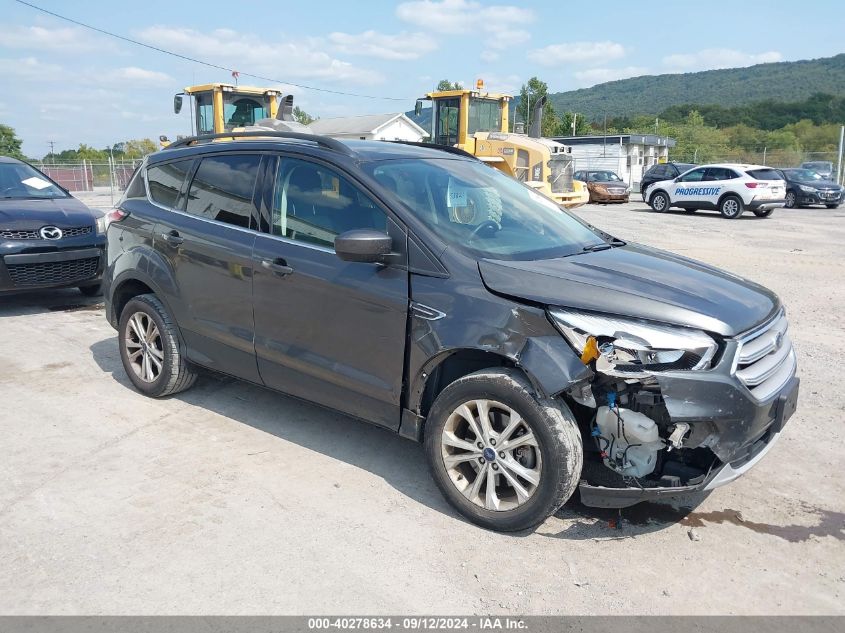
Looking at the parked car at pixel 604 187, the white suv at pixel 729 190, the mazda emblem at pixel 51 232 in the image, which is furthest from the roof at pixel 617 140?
the mazda emblem at pixel 51 232

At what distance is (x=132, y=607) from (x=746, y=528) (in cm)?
288

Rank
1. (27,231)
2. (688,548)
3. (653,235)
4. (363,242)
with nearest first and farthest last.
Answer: (688,548) < (363,242) < (27,231) < (653,235)

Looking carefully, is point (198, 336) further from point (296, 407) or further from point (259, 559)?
point (259, 559)

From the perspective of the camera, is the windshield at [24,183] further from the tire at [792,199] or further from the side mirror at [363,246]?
the tire at [792,199]

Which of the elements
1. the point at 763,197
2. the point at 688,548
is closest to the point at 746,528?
the point at 688,548

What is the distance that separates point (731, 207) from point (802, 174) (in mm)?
7748

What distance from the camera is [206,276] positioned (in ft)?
15.0

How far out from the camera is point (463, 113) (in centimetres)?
1717

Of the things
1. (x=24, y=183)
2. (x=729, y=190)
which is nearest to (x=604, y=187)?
(x=729, y=190)

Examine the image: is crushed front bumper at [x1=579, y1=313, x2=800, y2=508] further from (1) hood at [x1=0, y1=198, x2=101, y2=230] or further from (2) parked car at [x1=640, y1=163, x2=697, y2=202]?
(2) parked car at [x1=640, y1=163, x2=697, y2=202]

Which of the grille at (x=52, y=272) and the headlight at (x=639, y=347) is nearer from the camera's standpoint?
the headlight at (x=639, y=347)

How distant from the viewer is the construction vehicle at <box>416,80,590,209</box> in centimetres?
1653

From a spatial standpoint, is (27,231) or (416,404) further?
(27,231)

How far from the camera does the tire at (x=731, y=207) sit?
69.4 ft
